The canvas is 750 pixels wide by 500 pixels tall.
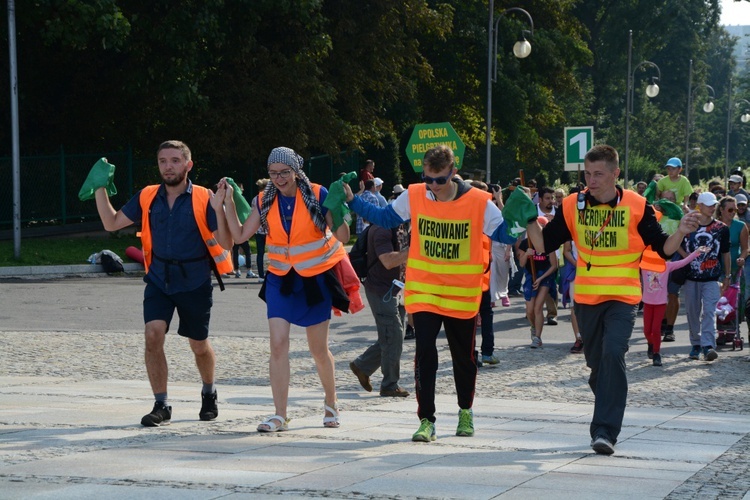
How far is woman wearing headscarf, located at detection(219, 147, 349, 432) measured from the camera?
26.6 feet

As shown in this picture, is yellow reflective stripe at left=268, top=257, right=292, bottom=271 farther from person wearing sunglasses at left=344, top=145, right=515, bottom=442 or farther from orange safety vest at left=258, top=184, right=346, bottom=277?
person wearing sunglasses at left=344, top=145, right=515, bottom=442

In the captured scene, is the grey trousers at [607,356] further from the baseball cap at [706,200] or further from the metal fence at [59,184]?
the metal fence at [59,184]

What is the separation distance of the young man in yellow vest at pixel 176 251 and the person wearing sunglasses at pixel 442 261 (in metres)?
1.10

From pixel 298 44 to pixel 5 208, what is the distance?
26.7 feet

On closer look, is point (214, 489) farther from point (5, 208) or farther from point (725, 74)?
point (725, 74)

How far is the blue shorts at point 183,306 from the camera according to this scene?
27.5 feet

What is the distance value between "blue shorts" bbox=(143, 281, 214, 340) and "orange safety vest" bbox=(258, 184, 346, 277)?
57 cm

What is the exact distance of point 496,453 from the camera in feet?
23.7

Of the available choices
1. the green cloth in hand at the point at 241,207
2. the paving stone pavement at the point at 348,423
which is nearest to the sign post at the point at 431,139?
the paving stone pavement at the point at 348,423

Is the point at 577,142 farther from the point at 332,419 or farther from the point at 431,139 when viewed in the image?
the point at 332,419

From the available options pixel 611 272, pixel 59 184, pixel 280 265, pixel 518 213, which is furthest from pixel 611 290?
pixel 59 184

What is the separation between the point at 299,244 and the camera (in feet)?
26.7

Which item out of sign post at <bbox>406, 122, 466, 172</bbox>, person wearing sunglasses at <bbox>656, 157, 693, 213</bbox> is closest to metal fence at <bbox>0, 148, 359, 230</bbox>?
sign post at <bbox>406, 122, 466, 172</bbox>

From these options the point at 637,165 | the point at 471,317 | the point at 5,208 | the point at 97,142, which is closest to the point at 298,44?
the point at 97,142
